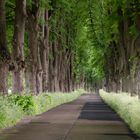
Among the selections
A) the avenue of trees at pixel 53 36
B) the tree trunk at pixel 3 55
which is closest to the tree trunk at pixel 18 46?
the avenue of trees at pixel 53 36

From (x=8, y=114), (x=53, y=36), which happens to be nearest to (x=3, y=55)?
(x=8, y=114)

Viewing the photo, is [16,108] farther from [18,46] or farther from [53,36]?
[53,36]

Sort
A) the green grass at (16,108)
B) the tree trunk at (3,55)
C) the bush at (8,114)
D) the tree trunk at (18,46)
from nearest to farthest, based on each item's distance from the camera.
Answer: the bush at (8,114), the green grass at (16,108), the tree trunk at (3,55), the tree trunk at (18,46)

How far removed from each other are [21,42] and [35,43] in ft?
22.9

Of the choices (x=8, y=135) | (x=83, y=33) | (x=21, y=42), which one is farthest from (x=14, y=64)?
(x=83, y=33)

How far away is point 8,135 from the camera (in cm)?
1634

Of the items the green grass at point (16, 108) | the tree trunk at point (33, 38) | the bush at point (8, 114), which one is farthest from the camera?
the tree trunk at point (33, 38)

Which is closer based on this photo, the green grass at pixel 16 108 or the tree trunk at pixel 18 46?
the green grass at pixel 16 108

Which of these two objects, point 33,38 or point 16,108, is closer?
point 16,108

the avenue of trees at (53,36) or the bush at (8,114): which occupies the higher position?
the avenue of trees at (53,36)

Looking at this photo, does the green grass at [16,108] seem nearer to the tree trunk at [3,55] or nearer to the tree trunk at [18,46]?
the tree trunk at [3,55]

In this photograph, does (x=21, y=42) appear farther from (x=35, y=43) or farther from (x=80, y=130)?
(x=80, y=130)

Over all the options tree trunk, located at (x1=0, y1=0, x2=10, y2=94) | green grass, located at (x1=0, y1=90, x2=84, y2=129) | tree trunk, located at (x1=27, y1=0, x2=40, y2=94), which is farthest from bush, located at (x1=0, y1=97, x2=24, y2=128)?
tree trunk, located at (x1=27, y1=0, x2=40, y2=94)

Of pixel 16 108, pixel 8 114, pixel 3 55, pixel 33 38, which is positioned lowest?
pixel 8 114
